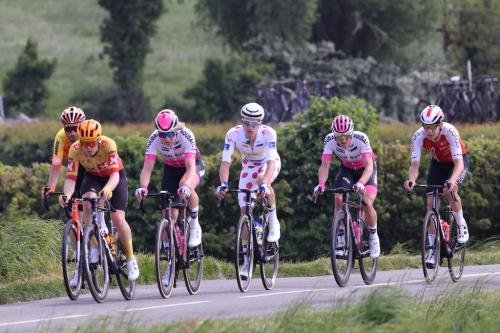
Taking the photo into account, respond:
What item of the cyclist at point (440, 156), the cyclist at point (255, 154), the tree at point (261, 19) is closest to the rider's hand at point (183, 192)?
Answer: the cyclist at point (255, 154)

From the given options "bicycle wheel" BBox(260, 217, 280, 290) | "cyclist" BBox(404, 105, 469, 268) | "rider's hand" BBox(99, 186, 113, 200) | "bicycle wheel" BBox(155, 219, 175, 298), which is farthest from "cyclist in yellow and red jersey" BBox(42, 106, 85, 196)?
"cyclist" BBox(404, 105, 469, 268)

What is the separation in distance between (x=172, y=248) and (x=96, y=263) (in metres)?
0.98

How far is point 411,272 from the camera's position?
18.3 metres

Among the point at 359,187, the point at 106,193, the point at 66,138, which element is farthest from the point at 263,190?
the point at 66,138

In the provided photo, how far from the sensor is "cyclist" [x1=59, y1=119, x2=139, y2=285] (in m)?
14.7

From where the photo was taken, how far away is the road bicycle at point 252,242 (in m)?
15.4

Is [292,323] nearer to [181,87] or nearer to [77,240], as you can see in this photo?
[77,240]

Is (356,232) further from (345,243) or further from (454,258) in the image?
(454,258)

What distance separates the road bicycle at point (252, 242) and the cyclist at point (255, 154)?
0.31 ft

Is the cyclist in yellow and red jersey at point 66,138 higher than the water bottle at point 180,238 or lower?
higher

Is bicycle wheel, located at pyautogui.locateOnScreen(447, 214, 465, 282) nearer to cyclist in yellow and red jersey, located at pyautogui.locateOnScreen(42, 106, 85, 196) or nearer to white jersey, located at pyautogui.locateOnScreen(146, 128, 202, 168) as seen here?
white jersey, located at pyautogui.locateOnScreen(146, 128, 202, 168)

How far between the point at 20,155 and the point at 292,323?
20.7 meters

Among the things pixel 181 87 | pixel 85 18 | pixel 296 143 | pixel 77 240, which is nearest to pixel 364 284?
pixel 77 240

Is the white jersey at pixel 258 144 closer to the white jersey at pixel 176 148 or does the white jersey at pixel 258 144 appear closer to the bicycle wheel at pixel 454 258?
the white jersey at pixel 176 148
